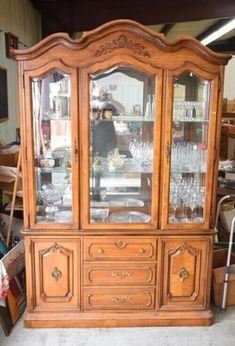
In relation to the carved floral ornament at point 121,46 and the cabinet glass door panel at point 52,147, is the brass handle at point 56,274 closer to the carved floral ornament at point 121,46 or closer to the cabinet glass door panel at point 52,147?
the cabinet glass door panel at point 52,147

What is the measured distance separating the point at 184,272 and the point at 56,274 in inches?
33.6

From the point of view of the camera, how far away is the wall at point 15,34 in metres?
3.40

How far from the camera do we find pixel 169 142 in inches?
87.8

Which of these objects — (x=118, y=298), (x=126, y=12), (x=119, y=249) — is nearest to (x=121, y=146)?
(x=119, y=249)

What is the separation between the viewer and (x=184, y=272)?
7.96 ft

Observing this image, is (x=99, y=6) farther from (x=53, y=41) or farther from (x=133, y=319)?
(x=133, y=319)

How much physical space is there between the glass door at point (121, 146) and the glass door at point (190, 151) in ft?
0.47

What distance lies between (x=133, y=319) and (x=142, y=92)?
1.51 meters

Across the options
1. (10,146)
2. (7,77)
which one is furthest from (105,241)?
(7,77)

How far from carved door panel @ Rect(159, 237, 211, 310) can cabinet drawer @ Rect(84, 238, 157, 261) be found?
0.10 metres

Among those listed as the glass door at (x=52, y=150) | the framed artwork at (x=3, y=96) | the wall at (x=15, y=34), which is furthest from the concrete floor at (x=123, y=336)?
the framed artwork at (x=3, y=96)

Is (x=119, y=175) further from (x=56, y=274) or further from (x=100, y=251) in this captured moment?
→ (x=56, y=274)

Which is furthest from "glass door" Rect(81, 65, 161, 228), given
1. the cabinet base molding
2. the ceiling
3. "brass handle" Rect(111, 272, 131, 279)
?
the ceiling

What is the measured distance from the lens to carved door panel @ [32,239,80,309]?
7.70ft
